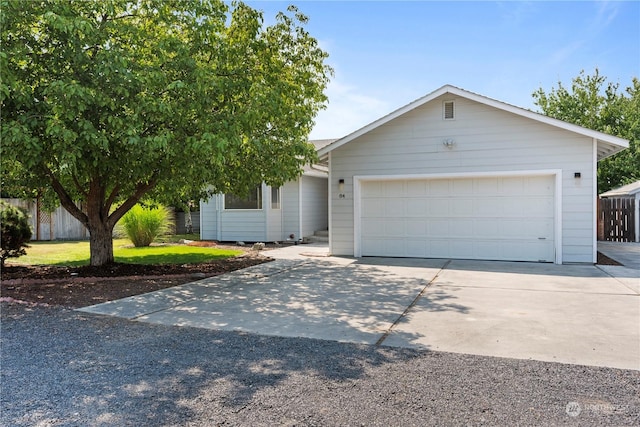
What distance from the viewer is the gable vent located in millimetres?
10852

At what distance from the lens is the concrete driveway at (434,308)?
4.50 metres

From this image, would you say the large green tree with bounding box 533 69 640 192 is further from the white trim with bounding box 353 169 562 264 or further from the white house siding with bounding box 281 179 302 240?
the white house siding with bounding box 281 179 302 240

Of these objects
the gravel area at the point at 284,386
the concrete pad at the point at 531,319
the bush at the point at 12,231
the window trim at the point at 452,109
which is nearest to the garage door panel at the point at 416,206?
the window trim at the point at 452,109

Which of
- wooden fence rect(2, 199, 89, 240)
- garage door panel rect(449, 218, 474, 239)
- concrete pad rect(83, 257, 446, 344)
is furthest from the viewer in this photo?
wooden fence rect(2, 199, 89, 240)

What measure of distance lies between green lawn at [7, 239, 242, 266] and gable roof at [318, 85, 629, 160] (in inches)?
173

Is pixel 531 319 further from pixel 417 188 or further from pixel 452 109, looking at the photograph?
pixel 452 109

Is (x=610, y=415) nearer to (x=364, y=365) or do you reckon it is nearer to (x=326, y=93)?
(x=364, y=365)

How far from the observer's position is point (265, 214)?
1545 cm

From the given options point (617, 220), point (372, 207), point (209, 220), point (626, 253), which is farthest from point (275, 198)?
point (617, 220)

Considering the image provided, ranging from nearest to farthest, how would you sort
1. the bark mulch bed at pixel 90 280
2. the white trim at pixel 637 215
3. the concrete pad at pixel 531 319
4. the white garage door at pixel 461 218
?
1. the concrete pad at pixel 531 319
2. the bark mulch bed at pixel 90 280
3. the white garage door at pixel 461 218
4. the white trim at pixel 637 215

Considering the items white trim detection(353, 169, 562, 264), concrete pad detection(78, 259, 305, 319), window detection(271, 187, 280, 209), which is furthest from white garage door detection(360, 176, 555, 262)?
window detection(271, 187, 280, 209)

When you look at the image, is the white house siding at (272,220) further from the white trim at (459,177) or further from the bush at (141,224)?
the white trim at (459,177)

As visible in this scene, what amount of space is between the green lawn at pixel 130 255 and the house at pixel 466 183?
12.3ft

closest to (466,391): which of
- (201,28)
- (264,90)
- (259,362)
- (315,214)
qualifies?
(259,362)
